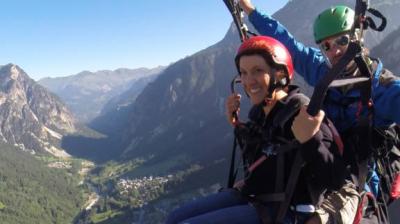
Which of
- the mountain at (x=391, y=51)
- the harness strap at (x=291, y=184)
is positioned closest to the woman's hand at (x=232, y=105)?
the harness strap at (x=291, y=184)

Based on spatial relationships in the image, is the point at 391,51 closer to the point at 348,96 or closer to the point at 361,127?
the point at 348,96

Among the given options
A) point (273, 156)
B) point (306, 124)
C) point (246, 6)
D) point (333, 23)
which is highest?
point (246, 6)

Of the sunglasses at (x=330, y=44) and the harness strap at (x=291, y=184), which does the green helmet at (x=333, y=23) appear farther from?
the harness strap at (x=291, y=184)

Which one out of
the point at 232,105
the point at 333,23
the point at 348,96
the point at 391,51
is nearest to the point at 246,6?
the point at 333,23

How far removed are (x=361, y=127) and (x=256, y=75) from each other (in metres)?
1.14

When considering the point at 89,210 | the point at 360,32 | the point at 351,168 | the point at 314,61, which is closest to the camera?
the point at 360,32

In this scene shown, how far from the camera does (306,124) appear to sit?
3.41 metres

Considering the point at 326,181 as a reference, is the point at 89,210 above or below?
below

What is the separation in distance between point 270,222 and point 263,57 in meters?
1.48

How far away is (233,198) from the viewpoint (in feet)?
14.7

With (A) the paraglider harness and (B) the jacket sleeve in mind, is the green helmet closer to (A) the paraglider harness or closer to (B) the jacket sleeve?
(A) the paraglider harness

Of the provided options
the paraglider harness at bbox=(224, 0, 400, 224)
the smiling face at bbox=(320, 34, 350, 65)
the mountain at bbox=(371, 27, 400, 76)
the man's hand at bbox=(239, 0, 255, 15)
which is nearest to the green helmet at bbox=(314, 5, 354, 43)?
the smiling face at bbox=(320, 34, 350, 65)

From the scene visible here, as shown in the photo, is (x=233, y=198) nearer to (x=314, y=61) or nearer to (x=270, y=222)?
(x=270, y=222)

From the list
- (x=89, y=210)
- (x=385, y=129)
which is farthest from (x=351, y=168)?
(x=89, y=210)
